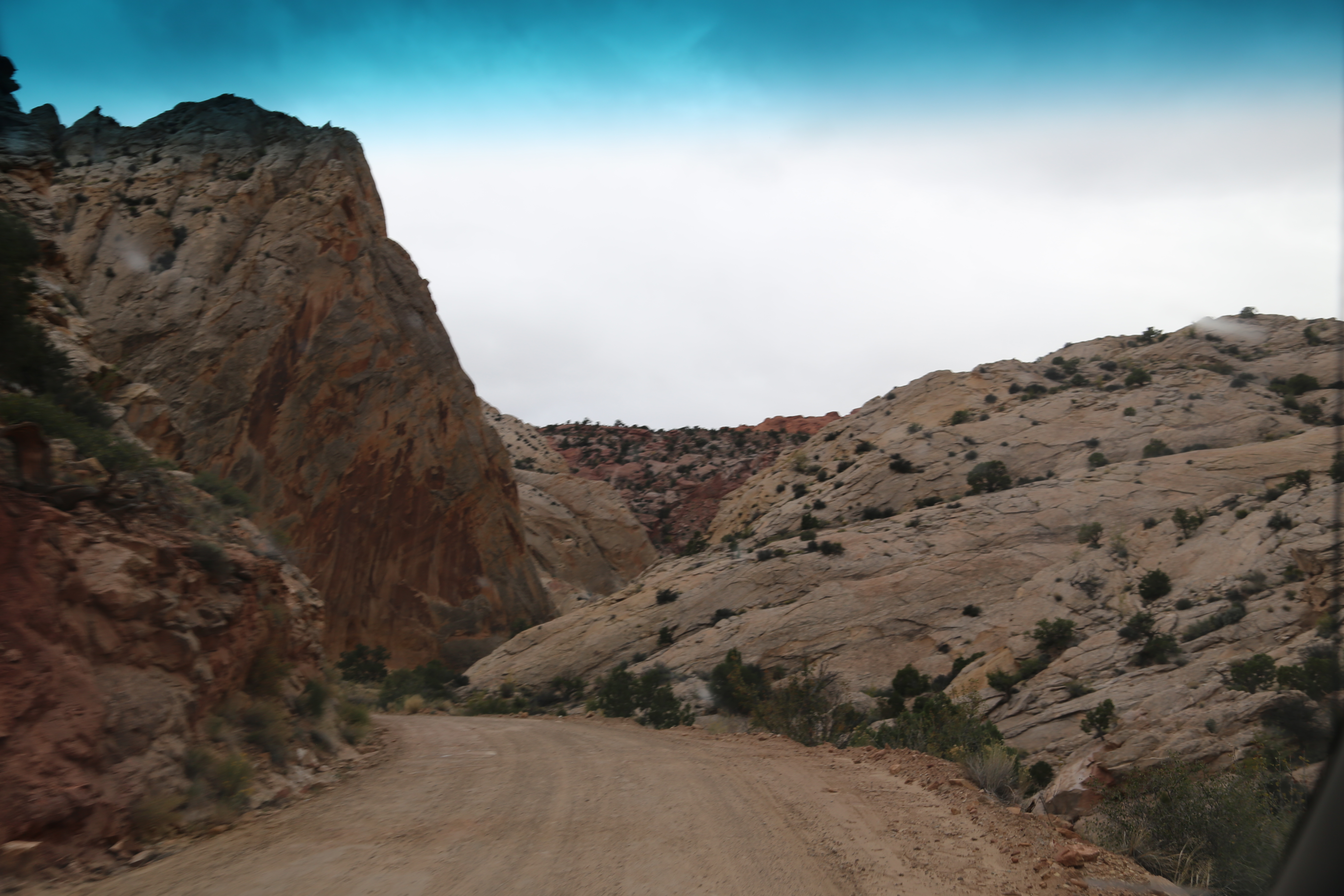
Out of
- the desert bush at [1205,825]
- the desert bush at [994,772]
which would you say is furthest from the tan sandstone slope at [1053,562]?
the desert bush at [1205,825]

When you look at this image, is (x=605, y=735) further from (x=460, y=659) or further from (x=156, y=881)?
(x=460, y=659)

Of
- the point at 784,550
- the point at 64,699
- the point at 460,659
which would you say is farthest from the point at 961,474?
the point at 64,699

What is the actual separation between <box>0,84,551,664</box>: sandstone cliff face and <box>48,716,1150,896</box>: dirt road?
3130cm

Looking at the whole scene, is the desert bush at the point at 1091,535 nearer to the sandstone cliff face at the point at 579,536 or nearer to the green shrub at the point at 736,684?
the green shrub at the point at 736,684

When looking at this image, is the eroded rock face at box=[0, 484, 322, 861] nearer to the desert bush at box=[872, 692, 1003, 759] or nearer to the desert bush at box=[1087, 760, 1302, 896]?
the desert bush at box=[1087, 760, 1302, 896]

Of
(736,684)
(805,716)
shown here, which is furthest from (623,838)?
(736,684)

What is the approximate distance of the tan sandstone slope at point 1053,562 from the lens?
16.5 m

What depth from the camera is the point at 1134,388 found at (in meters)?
46.5

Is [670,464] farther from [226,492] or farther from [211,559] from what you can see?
[211,559]

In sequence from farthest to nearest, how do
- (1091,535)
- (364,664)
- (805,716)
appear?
(364,664) < (1091,535) < (805,716)

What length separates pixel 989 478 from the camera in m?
37.7

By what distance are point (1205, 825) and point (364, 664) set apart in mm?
37532

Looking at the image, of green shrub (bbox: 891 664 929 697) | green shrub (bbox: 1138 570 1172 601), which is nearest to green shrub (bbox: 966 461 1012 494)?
green shrub (bbox: 1138 570 1172 601)

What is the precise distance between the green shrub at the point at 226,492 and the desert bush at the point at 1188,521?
26.9 meters
